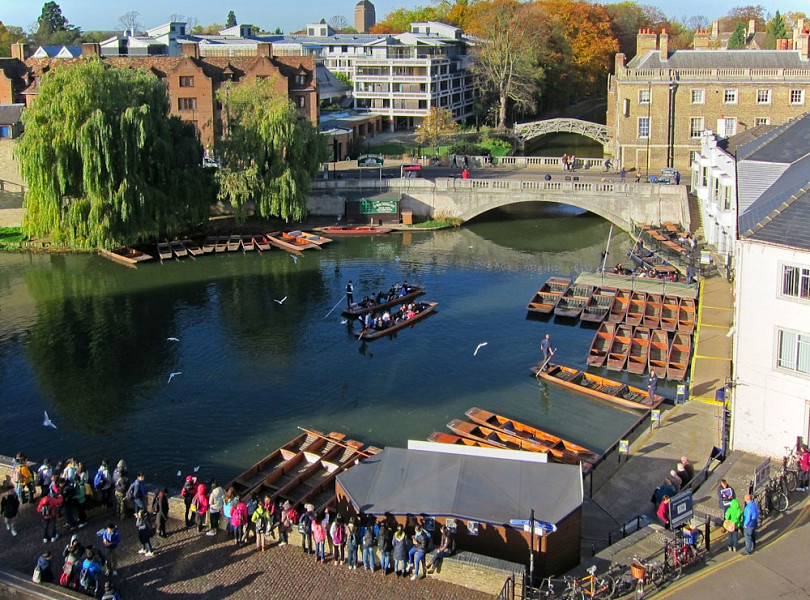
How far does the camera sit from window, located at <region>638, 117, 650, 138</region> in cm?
7631

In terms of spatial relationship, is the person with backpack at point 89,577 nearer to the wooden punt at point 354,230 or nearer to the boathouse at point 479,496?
the boathouse at point 479,496

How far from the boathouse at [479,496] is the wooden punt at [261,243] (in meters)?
40.0

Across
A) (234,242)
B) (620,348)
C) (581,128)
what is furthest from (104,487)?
(581,128)

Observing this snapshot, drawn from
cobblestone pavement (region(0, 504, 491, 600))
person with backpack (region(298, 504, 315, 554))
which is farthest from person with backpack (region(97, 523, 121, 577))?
person with backpack (region(298, 504, 315, 554))

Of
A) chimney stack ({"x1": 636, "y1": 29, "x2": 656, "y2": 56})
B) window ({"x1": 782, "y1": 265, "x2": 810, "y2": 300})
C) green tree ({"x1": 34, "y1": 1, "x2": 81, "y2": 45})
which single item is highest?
green tree ({"x1": 34, "y1": 1, "x2": 81, "y2": 45})

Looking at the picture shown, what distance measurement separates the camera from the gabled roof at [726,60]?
2965 inches

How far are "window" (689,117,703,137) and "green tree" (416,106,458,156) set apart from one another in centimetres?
2471

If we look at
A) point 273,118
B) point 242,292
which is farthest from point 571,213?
point 242,292

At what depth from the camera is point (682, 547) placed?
2180cm

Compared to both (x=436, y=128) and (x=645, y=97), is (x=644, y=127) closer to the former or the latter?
(x=645, y=97)

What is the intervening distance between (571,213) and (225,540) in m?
56.8

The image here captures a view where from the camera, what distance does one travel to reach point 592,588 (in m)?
20.5

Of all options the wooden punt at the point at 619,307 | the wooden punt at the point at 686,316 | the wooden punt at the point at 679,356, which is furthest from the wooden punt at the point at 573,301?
the wooden punt at the point at 679,356

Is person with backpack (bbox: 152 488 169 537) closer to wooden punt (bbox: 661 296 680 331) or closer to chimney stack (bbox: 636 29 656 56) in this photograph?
wooden punt (bbox: 661 296 680 331)
